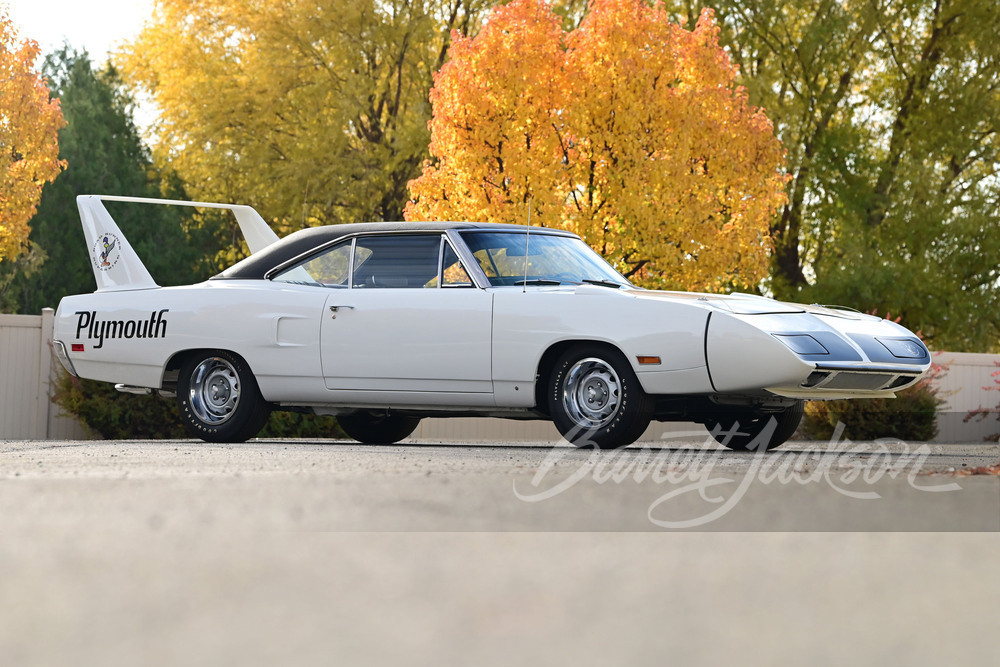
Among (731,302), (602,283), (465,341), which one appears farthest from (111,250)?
(731,302)

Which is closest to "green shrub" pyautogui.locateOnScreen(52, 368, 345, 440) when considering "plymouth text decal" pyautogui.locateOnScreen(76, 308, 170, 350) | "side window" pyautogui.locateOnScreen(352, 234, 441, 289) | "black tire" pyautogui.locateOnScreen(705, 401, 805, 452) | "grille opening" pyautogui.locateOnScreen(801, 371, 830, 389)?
"plymouth text decal" pyautogui.locateOnScreen(76, 308, 170, 350)

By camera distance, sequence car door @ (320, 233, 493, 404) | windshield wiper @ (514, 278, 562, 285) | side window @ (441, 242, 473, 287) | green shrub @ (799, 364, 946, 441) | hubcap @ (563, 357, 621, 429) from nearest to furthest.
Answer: hubcap @ (563, 357, 621, 429)
car door @ (320, 233, 493, 404)
windshield wiper @ (514, 278, 562, 285)
side window @ (441, 242, 473, 287)
green shrub @ (799, 364, 946, 441)

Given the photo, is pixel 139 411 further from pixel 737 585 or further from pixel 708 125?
pixel 737 585

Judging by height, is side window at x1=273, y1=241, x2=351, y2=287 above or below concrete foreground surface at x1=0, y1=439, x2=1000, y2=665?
above

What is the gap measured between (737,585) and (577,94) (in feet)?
46.1

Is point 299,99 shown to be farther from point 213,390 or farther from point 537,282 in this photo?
point 537,282

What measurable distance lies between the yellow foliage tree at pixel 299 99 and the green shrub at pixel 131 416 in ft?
44.8

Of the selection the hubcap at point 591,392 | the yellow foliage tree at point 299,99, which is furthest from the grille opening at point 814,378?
the yellow foliage tree at point 299,99

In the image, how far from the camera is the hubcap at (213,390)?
32.0 feet

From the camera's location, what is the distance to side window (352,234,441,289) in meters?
9.20

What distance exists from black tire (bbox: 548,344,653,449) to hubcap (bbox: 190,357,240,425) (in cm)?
268

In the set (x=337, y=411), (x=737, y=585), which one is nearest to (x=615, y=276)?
(x=337, y=411)

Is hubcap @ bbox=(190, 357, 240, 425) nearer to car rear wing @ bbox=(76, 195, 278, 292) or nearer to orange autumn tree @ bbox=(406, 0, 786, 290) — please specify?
car rear wing @ bbox=(76, 195, 278, 292)

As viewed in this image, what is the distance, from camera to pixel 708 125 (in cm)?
1761
